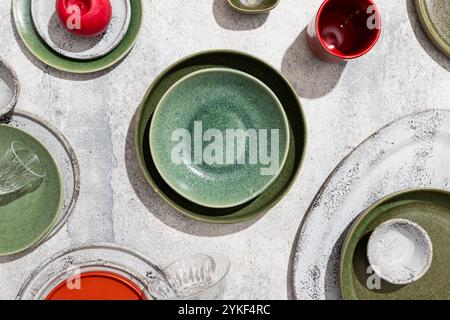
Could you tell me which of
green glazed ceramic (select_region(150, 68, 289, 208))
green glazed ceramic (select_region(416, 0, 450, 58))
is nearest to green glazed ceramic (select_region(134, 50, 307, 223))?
green glazed ceramic (select_region(150, 68, 289, 208))

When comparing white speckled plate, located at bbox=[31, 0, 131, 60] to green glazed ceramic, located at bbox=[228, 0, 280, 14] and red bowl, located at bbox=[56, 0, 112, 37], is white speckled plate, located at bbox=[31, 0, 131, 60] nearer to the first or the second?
red bowl, located at bbox=[56, 0, 112, 37]

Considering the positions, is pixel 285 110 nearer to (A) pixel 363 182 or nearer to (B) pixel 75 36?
(A) pixel 363 182

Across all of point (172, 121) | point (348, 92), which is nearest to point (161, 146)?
point (172, 121)

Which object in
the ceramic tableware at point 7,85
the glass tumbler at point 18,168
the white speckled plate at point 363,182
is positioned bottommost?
the white speckled plate at point 363,182

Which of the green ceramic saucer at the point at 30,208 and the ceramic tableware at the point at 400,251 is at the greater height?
the green ceramic saucer at the point at 30,208

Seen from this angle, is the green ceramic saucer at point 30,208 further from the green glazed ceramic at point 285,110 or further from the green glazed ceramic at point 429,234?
the green glazed ceramic at point 429,234

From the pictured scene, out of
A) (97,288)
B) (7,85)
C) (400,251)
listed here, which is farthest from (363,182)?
(7,85)

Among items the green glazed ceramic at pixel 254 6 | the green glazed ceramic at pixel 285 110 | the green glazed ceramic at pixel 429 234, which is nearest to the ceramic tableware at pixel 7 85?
the green glazed ceramic at pixel 285 110
